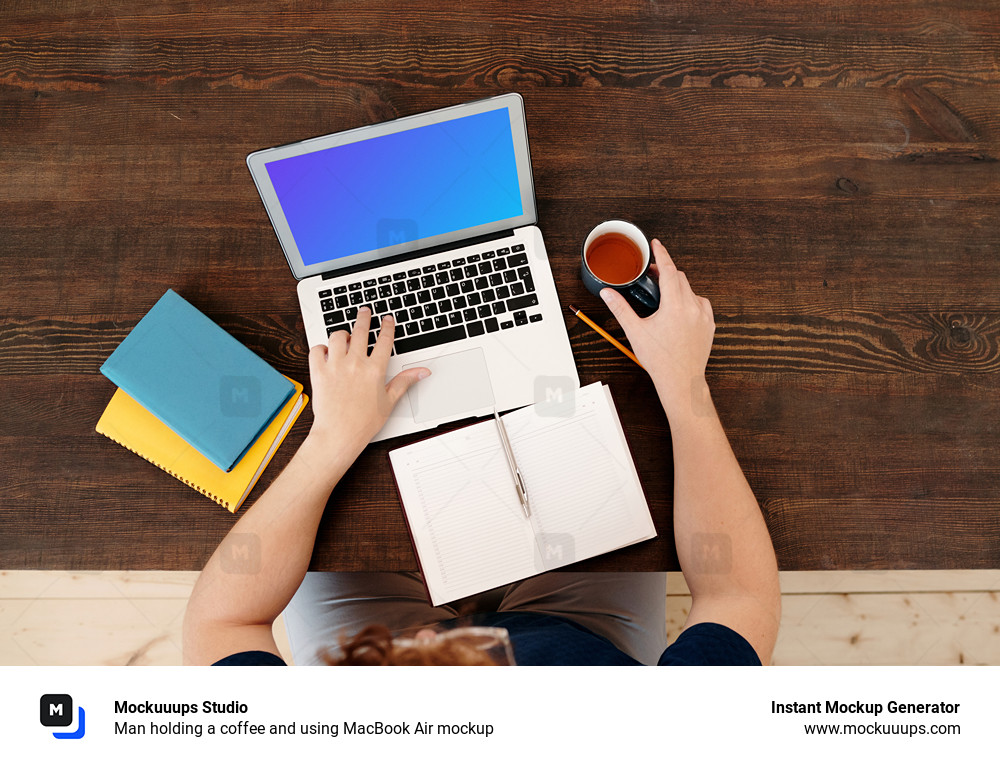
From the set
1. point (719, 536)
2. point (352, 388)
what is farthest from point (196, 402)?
point (719, 536)

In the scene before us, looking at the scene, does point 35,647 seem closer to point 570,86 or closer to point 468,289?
point 468,289

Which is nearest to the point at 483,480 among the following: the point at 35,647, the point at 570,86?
the point at 570,86

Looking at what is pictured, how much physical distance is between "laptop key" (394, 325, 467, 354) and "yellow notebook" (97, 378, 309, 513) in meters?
0.16

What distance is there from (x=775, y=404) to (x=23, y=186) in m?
1.16

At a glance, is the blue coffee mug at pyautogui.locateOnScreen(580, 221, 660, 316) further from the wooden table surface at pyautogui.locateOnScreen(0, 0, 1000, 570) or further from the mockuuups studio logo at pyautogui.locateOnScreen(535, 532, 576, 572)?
the mockuuups studio logo at pyautogui.locateOnScreen(535, 532, 576, 572)

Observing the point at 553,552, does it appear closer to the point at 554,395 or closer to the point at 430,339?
the point at 554,395

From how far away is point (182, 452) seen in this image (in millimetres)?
838

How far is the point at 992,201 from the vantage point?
2.99 ft

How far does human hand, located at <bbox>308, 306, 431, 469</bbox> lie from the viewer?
32.2 inches

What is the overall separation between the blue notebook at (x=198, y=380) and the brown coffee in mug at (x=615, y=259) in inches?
18.1

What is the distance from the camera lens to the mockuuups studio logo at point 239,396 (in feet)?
2.68
